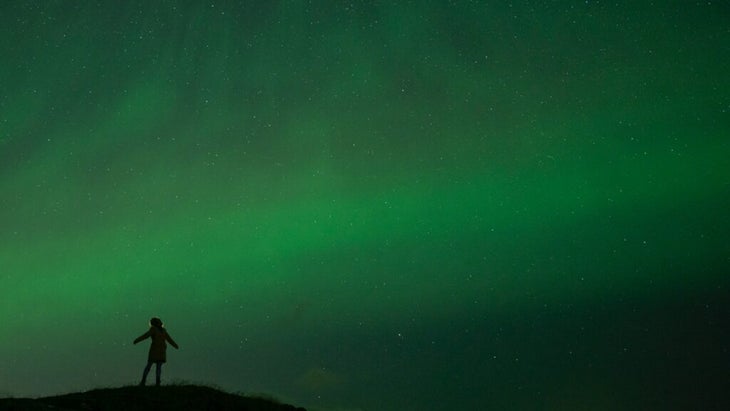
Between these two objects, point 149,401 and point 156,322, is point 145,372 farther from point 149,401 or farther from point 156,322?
point 149,401

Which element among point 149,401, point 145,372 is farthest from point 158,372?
point 149,401

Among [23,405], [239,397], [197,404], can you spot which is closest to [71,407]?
[23,405]

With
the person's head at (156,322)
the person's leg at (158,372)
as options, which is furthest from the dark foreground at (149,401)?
the person's head at (156,322)

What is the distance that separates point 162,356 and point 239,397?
320 centimetres

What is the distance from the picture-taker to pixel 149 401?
21.8 metres

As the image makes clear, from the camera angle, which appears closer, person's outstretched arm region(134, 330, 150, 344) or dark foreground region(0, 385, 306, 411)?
dark foreground region(0, 385, 306, 411)

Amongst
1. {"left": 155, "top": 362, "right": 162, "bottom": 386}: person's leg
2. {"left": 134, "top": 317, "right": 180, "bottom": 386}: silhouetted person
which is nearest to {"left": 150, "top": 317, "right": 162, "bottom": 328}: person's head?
{"left": 134, "top": 317, "right": 180, "bottom": 386}: silhouetted person

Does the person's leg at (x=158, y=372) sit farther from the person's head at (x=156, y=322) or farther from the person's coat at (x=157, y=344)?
the person's head at (x=156, y=322)

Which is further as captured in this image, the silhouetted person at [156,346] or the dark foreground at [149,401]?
the silhouetted person at [156,346]

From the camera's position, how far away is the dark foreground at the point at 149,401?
762 inches

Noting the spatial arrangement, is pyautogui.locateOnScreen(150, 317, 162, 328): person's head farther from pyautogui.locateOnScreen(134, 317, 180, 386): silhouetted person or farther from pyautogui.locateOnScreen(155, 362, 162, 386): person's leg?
pyautogui.locateOnScreen(155, 362, 162, 386): person's leg

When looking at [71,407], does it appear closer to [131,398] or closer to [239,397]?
[131,398]

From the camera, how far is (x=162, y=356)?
2531 centimetres

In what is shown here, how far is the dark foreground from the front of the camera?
1937cm
